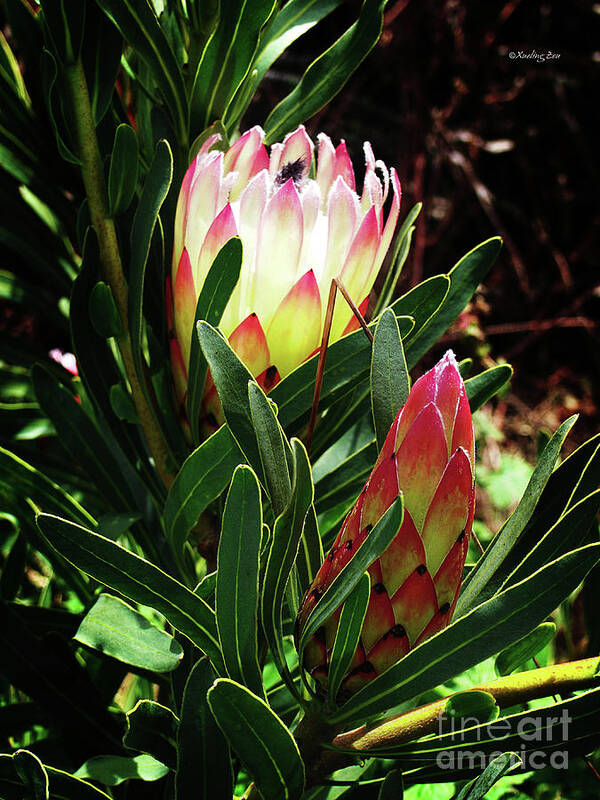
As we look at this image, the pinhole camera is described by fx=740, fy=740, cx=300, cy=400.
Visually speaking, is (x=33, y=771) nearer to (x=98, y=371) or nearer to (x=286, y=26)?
(x=98, y=371)

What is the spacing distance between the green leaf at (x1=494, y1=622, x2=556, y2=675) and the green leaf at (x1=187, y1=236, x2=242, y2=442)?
0.29 m

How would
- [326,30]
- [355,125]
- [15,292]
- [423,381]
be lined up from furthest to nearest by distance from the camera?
[355,125] < [326,30] < [15,292] < [423,381]

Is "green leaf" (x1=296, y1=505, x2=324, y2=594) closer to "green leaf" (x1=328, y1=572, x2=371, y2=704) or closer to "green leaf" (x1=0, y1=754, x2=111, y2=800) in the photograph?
"green leaf" (x1=328, y1=572, x2=371, y2=704)

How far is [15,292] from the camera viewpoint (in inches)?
30.5

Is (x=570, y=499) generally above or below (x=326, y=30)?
below

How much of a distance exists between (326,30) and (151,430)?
2382mm

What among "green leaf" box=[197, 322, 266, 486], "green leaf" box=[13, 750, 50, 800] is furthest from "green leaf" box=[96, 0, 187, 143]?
"green leaf" box=[13, 750, 50, 800]

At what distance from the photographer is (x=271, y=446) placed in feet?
1.39

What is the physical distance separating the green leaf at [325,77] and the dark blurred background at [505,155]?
1874mm

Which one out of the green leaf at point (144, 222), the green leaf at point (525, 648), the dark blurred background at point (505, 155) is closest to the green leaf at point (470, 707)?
the green leaf at point (525, 648)

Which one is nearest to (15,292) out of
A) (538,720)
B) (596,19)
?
(538,720)

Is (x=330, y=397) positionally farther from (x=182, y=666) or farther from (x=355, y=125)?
(x=355, y=125)

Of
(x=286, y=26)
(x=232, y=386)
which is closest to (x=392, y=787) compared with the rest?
(x=232, y=386)

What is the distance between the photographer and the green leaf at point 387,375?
0.47 metres
